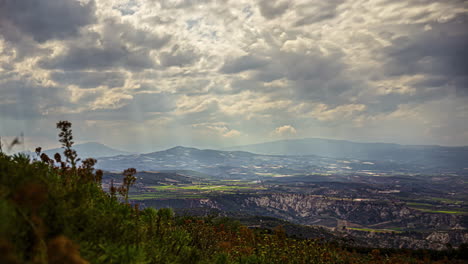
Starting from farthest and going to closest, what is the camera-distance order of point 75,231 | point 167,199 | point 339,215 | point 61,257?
point 339,215, point 167,199, point 75,231, point 61,257

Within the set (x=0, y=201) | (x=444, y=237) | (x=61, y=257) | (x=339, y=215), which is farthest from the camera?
(x=339, y=215)

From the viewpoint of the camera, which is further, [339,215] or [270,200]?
[270,200]

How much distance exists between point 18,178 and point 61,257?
2.41 metres

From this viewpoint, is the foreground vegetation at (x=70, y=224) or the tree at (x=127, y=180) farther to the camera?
the tree at (x=127, y=180)

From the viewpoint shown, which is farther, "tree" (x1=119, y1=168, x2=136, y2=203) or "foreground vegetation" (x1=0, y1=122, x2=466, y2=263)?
"tree" (x1=119, y1=168, x2=136, y2=203)

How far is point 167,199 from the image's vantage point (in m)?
152

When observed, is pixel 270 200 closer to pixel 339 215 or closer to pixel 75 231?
pixel 339 215

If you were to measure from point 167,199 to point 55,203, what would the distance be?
15549 cm

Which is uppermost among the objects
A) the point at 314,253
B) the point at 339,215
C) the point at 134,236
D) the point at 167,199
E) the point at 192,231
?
the point at 134,236

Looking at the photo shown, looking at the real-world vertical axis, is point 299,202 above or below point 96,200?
below

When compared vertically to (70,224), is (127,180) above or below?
above

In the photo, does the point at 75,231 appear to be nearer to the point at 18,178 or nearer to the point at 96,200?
the point at 18,178

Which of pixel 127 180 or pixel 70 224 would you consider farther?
pixel 127 180

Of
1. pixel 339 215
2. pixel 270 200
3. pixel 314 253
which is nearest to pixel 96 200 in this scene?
pixel 314 253
